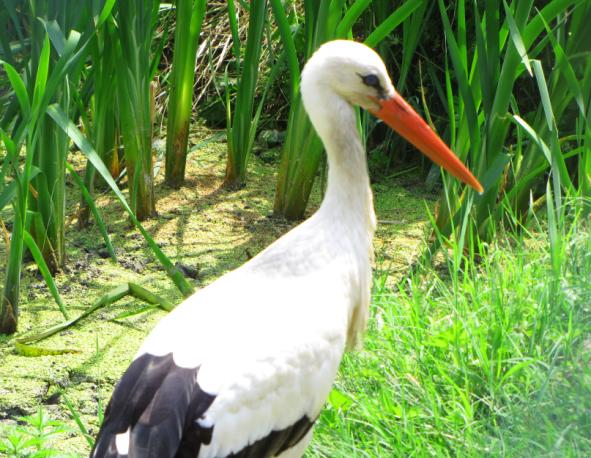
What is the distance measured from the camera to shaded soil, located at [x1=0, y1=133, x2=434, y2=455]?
130 inches

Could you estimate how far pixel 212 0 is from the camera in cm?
568

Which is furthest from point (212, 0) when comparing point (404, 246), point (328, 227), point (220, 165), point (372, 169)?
point (328, 227)

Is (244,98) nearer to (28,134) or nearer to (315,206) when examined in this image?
(315,206)

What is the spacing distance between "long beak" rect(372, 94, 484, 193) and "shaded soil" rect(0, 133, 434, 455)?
1064 millimetres

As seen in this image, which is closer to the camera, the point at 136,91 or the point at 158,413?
the point at 158,413

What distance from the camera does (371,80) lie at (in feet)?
9.25

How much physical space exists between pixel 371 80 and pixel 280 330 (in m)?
0.78

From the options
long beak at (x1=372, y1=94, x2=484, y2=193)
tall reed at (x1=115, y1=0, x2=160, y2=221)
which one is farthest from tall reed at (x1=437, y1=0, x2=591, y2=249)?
tall reed at (x1=115, y1=0, x2=160, y2=221)

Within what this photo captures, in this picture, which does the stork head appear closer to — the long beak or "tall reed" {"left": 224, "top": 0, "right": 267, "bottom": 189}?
the long beak

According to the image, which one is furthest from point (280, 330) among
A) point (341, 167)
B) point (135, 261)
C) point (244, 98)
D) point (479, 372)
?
point (244, 98)

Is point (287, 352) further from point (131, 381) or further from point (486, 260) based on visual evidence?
point (486, 260)

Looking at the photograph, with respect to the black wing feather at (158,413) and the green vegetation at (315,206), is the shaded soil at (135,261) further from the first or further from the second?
the black wing feather at (158,413)

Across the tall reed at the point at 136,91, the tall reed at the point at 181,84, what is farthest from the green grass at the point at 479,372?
the tall reed at the point at 181,84

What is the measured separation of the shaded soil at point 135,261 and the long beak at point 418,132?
106cm
